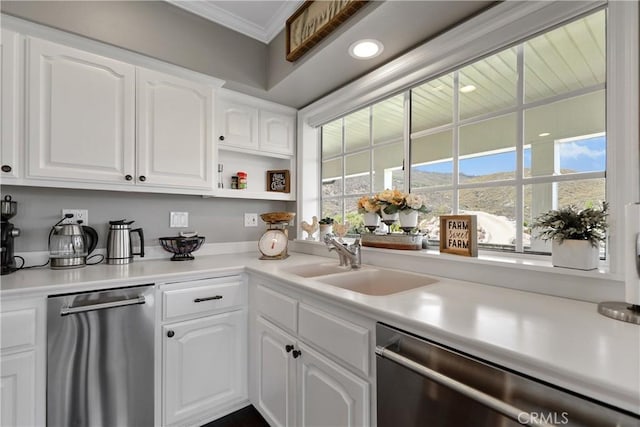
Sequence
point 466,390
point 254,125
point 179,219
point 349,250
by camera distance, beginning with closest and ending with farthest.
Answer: point 466,390, point 349,250, point 179,219, point 254,125

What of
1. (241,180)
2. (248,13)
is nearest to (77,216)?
(241,180)

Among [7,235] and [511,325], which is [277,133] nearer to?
[7,235]

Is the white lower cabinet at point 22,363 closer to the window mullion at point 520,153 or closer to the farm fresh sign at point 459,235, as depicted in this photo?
the farm fresh sign at point 459,235

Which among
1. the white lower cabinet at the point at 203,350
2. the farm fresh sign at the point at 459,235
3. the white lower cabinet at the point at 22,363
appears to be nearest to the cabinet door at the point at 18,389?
the white lower cabinet at the point at 22,363

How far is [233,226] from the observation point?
7.82ft

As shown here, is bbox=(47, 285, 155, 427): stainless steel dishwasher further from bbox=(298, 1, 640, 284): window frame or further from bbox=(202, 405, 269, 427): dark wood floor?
bbox=(298, 1, 640, 284): window frame

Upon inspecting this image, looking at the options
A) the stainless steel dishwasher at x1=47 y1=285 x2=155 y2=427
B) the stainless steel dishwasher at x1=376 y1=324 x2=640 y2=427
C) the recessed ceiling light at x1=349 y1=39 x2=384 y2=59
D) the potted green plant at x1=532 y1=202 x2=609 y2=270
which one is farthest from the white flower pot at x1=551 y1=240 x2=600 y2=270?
the stainless steel dishwasher at x1=47 y1=285 x2=155 y2=427

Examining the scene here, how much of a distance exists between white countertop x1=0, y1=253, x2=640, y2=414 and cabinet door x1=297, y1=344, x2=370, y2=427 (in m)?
0.27

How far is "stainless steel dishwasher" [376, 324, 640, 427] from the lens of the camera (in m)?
0.57

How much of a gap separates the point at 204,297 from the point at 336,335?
858 millimetres

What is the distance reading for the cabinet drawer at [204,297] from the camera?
148 cm

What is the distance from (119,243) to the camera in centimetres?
173

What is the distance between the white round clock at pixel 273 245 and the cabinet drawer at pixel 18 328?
1148mm

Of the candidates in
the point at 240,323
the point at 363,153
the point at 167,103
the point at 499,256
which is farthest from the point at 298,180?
the point at 499,256
